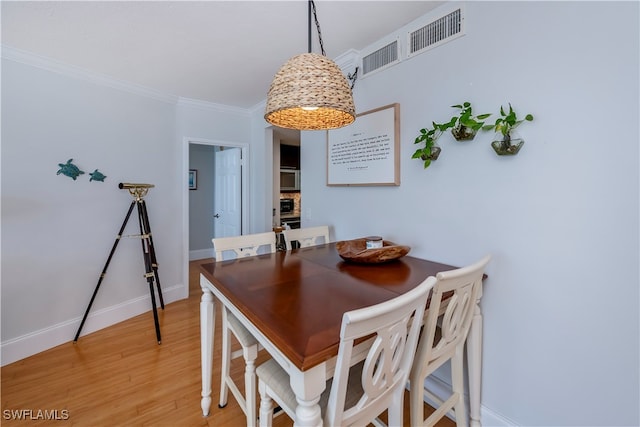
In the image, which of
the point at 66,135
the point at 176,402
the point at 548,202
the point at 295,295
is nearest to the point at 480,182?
the point at 548,202

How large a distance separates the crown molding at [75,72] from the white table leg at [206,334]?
2313 mm

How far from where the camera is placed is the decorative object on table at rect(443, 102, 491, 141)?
1.49 metres

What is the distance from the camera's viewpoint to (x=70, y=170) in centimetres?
242

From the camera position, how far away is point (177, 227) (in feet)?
11.0

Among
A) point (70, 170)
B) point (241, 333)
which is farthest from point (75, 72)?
point (241, 333)

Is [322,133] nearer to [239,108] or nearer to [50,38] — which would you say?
[239,108]

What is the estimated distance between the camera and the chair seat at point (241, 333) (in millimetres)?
1386

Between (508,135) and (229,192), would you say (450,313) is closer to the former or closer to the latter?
(508,135)

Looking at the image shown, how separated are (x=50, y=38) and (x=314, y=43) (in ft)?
6.04

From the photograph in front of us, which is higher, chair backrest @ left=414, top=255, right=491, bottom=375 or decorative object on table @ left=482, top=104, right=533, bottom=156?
decorative object on table @ left=482, top=104, right=533, bottom=156

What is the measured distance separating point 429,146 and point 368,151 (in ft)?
1.79

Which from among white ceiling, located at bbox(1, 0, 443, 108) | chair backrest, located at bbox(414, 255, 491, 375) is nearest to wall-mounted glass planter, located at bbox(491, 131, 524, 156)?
chair backrest, located at bbox(414, 255, 491, 375)

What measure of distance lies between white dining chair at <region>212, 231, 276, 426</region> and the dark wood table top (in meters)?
0.13

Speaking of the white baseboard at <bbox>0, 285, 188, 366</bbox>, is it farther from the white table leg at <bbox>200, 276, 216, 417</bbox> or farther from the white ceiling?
the white ceiling
